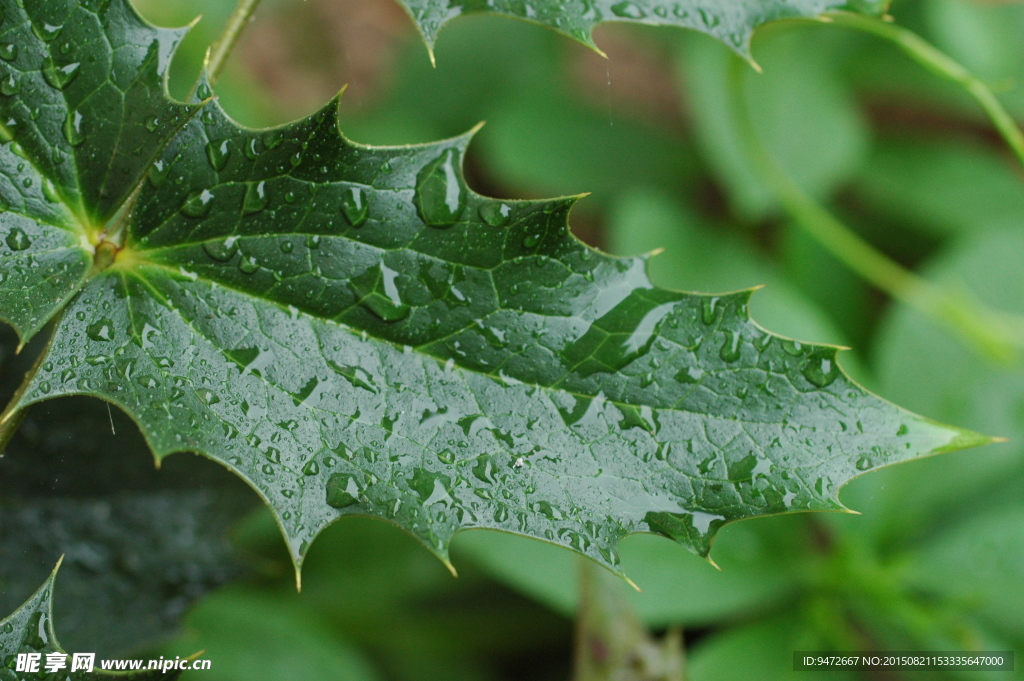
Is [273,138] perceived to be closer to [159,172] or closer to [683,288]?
[159,172]

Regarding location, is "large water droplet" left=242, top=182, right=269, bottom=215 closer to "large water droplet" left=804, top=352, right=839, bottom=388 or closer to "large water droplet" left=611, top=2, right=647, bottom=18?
"large water droplet" left=611, top=2, right=647, bottom=18

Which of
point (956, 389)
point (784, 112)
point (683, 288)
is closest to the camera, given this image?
point (956, 389)

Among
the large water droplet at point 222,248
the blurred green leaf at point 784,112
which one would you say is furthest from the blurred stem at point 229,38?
the blurred green leaf at point 784,112

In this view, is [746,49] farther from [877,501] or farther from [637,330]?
[877,501]

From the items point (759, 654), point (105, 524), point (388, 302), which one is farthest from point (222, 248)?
point (759, 654)

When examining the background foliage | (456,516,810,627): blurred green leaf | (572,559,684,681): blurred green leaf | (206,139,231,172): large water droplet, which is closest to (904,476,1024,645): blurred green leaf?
the background foliage

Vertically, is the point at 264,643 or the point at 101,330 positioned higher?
the point at 101,330

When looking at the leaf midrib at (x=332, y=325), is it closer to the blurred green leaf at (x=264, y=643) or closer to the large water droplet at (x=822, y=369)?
the large water droplet at (x=822, y=369)
